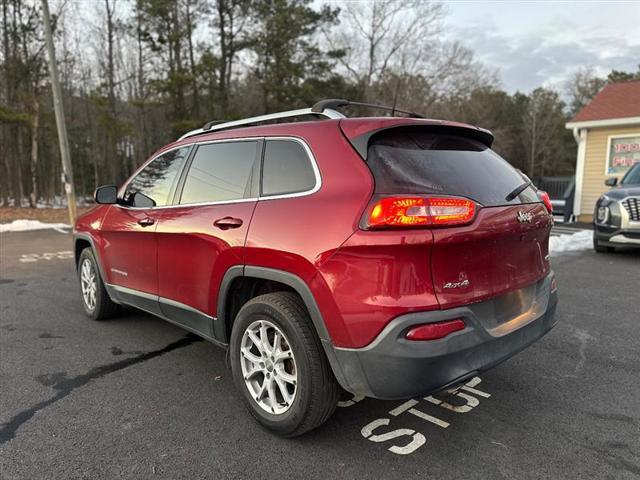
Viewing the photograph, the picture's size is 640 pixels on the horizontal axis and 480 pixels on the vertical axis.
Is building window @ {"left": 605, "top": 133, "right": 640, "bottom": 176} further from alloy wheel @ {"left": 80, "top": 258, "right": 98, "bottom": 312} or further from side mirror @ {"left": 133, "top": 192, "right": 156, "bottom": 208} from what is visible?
alloy wheel @ {"left": 80, "top": 258, "right": 98, "bottom": 312}

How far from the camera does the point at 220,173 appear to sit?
321 centimetres

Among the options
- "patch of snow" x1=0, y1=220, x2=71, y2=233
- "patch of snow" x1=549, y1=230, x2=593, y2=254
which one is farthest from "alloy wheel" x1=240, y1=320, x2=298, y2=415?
"patch of snow" x1=0, y1=220, x2=71, y2=233

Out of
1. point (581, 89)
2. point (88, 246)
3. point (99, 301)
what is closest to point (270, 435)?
point (99, 301)

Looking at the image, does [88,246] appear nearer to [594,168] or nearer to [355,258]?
[355,258]

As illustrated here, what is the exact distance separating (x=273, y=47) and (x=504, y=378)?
2222cm

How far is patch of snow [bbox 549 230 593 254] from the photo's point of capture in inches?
365

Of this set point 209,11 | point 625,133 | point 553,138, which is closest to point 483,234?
point 625,133

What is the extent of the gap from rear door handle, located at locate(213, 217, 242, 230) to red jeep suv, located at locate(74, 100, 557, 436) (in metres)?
0.01

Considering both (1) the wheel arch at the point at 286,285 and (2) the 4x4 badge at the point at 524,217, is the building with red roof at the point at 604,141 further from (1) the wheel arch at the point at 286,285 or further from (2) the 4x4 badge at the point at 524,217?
(1) the wheel arch at the point at 286,285

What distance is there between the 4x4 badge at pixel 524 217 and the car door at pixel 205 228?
5.14 feet

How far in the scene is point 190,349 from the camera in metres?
4.03

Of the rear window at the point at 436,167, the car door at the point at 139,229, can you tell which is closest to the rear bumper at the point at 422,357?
the rear window at the point at 436,167

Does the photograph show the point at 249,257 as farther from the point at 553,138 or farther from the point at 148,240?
the point at 553,138

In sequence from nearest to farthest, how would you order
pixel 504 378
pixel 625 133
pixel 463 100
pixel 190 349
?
pixel 504 378 → pixel 190 349 → pixel 625 133 → pixel 463 100
